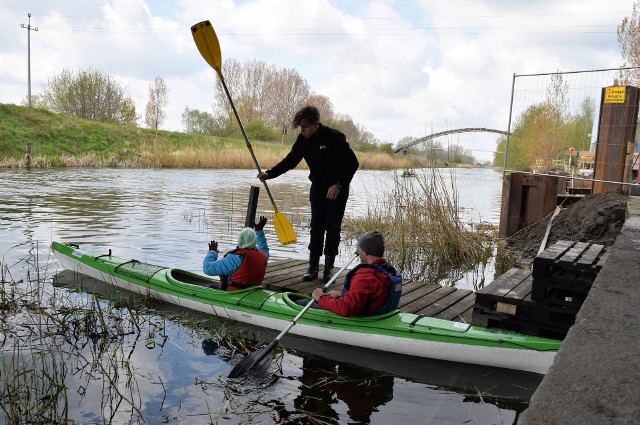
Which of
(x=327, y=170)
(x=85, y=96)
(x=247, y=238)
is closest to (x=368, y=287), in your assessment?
(x=247, y=238)

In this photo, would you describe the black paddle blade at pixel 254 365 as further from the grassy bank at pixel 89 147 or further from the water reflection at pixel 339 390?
the grassy bank at pixel 89 147

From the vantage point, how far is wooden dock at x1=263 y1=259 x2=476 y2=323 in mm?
4891

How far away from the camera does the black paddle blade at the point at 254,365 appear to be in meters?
3.86

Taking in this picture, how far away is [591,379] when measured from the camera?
1.94 m

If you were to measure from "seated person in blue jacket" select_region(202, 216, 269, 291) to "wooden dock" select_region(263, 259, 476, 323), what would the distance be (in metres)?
0.57

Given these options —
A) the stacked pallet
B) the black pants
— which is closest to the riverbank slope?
the stacked pallet

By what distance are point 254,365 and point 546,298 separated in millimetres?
2147

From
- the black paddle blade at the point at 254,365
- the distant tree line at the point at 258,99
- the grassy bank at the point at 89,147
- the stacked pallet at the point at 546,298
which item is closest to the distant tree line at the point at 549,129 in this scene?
the stacked pallet at the point at 546,298

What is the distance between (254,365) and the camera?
3.88 meters

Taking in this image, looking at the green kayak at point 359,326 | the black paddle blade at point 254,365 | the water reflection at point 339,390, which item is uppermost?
the green kayak at point 359,326

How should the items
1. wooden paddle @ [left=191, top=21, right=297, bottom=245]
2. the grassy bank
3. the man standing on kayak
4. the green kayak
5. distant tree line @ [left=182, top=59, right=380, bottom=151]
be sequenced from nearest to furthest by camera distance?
1. the green kayak
2. the man standing on kayak
3. wooden paddle @ [left=191, top=21, right=297, bottom=245]
4. the grassy bank
5. distant tree line @ [left=182, top=59, right=380, bottom=151]

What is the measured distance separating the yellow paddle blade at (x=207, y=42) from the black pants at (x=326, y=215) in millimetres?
2066

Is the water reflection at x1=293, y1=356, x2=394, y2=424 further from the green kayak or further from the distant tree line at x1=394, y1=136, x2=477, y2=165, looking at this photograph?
the distant tree line at x1=394, y1=136, x2=477, y2=165

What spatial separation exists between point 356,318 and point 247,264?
1.19 meters
